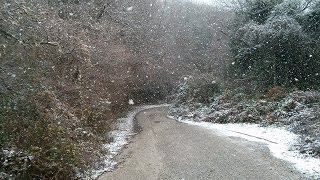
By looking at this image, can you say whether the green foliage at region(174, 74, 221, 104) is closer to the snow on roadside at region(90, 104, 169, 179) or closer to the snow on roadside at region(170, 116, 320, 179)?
the snow on roadside at region(170, 116, 320, 179)

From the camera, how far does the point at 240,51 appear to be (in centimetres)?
2209

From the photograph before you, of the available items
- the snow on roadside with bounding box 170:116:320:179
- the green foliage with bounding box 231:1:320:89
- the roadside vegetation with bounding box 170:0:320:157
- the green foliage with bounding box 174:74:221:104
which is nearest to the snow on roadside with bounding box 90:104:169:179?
the snow on roadside with bounding box 170:116:320:179

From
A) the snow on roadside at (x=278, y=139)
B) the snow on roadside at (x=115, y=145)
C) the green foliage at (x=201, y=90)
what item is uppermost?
the green foliage at (x=201, y=90)

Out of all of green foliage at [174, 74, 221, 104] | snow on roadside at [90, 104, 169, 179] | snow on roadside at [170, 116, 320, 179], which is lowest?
snow on roadside at [170, 116, 320, 179]

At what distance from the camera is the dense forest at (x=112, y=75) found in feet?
30.0

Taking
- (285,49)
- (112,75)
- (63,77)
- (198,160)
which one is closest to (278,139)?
(198,160)

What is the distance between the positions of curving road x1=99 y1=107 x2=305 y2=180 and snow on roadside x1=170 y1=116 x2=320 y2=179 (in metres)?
0.31

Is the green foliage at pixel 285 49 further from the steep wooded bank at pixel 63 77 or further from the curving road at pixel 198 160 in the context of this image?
the steep wooded bank at pixel 63 77

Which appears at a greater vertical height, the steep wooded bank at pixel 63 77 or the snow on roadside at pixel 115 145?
the steep wooded bank at pixel 63 77

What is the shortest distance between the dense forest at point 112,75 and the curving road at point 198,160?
3.85ft

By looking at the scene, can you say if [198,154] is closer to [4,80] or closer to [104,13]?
[4,80]

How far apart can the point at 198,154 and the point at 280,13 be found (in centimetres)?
1170

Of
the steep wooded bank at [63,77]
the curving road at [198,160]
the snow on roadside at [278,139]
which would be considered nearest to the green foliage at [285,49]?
the snow on roadside at [278,139]

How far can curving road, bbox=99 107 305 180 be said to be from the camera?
8.84 meters
